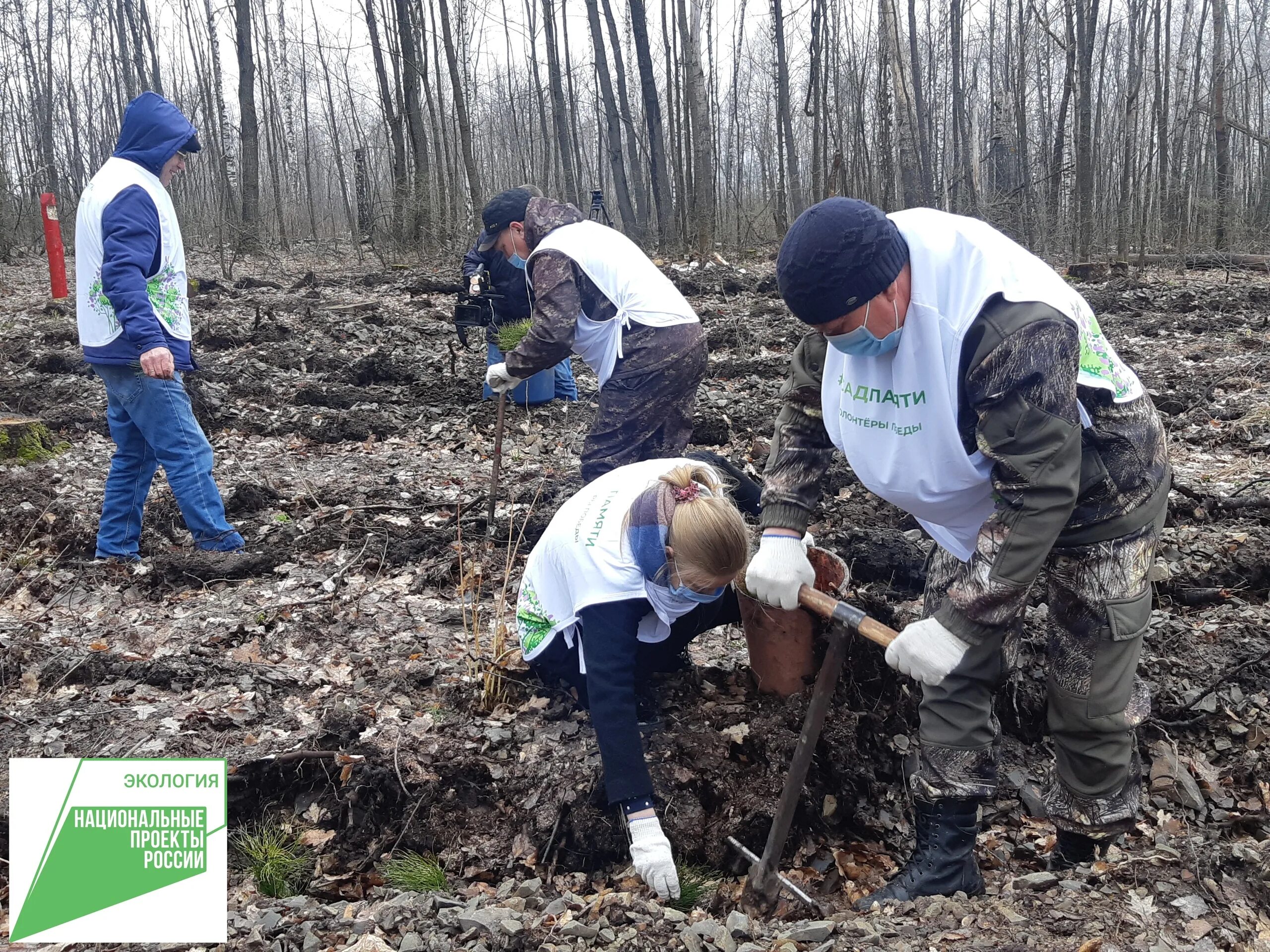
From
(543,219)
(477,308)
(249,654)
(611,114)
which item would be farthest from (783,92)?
(249,654)

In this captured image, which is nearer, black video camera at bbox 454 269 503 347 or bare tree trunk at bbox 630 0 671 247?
black video camera at bbox 454 269 503 347

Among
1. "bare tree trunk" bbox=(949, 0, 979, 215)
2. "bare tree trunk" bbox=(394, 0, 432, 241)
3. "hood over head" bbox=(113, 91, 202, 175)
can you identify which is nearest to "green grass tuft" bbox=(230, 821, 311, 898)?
"hood over head" bbox=(113, 91, 202, 175)

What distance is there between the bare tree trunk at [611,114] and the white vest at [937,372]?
17.4 meters

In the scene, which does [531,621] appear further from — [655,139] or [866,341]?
[655,139]

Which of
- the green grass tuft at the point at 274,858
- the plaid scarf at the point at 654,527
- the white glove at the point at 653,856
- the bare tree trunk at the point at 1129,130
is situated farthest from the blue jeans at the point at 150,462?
the bare tree trunk at the point at 1129,130

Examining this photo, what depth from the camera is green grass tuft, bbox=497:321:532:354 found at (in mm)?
5918

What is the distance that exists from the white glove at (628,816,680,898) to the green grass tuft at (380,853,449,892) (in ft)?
1.88

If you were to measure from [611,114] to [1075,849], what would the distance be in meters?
18.6

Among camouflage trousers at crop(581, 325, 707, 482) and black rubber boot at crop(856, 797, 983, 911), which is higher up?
camouflage trousers at crop(581, 325, 707, 482)

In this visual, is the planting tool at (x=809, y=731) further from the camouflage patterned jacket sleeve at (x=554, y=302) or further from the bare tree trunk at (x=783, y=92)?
the bare tree trunk at (x=783, y=92)

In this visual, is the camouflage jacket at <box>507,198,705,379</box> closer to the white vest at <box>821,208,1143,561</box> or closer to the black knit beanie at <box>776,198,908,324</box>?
the white vest at <box>821,208,1143,561</box>

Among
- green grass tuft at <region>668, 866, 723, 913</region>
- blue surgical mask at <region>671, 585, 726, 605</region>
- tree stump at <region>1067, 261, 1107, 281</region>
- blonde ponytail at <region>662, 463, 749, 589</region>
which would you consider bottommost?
green grass tuft at <region>668, 866, 723, 913</region>

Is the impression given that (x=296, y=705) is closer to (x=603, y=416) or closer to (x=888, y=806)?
(x=603, y=416)

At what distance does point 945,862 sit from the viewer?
2.52 m
